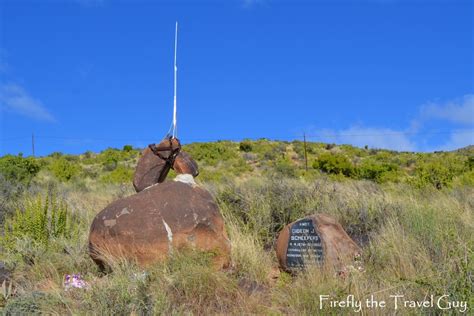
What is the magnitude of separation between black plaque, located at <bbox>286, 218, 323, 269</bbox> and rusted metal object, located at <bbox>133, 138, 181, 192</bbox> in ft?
6.53

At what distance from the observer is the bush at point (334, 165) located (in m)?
27.9

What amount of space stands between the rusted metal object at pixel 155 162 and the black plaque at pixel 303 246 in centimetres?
199

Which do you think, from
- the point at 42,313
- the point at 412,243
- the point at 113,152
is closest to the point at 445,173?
the point at 412,243

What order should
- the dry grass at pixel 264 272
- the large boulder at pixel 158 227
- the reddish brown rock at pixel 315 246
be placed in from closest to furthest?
the dry grass at pixel 264 272 → the large boulder at pixel 158 227 → the reddish brown rock at pixel 315 246

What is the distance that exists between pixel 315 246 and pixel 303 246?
0.20 metres

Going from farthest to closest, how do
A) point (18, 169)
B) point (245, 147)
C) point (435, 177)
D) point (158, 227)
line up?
point (245, 147) → point (18, 169) → point (435, 177) → point (158, 227)

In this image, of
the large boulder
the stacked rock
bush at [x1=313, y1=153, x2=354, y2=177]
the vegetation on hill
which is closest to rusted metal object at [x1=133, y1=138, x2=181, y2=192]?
the stacked rock

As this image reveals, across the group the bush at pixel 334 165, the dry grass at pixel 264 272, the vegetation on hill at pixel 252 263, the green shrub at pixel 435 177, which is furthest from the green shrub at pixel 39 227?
the bush at pixel 334 165

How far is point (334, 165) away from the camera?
94.3ft

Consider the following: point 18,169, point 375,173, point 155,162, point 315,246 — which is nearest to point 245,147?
point 375,173

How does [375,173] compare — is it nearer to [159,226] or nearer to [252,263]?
[252,263]

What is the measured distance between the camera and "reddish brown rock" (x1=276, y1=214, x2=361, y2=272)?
22.2 ft

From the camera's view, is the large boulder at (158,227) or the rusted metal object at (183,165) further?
the rusted metal object at (183,165)

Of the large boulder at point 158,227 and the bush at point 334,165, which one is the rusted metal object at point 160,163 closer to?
the large boulder at point 158,227
